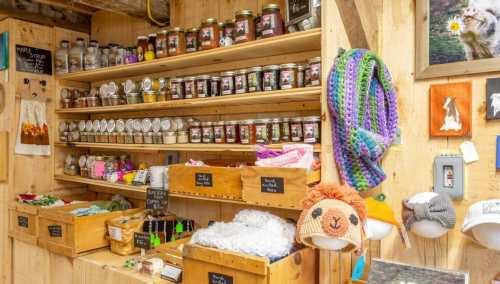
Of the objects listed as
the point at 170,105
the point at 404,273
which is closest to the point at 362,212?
the point at 404,273

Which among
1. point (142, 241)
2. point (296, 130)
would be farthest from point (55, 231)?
point (296, 130)

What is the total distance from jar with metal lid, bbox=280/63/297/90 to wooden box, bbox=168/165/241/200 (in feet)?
1.39

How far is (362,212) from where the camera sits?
1323 millimetres

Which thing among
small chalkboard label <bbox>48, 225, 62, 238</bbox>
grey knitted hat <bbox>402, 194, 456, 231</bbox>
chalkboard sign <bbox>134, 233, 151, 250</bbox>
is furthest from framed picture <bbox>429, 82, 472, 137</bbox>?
small chalkboard label <bbox>48, 225, 62, 238</bbox>

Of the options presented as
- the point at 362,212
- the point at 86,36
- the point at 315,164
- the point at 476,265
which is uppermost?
the point at 86,36

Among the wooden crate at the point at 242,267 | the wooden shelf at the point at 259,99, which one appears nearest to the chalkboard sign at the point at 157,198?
the wooden shelf at the point at 259,99

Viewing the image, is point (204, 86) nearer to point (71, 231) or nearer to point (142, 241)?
point (142, 241)

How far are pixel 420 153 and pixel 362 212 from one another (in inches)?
20.9

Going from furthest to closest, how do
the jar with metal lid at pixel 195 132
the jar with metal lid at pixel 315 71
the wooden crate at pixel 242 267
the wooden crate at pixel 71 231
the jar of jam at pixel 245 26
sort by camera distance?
the wooden crate at pixel 71 231 → the jar with metal lid at pixel 195 132 → the jar of jam at pixel 245 26 → the jar with metal lid at pixel 315 71 → the wooden crate at pixel 242 267

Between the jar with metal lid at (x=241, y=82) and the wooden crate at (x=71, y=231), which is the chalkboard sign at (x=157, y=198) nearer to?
the wooden crate at (x=71, y=231)

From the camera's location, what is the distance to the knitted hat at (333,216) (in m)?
1.25

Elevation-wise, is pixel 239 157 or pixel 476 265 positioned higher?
pixel 239 157

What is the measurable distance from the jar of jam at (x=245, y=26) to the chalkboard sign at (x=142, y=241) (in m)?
1.14

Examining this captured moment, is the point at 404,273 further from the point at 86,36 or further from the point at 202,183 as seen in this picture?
the point at 86,36
